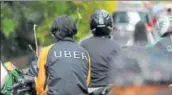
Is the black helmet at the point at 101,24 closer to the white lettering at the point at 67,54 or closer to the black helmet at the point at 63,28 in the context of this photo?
the black helmet at the point at 63,28

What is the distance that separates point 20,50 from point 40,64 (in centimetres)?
1030

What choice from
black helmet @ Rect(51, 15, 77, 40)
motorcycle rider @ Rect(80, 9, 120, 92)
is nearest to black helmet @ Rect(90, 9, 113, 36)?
motorcycle rider @ Rect(80, 9, 120, 92)

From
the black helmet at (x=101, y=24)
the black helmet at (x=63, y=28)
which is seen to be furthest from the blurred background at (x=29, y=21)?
the black helmet at (x=63, y=28)

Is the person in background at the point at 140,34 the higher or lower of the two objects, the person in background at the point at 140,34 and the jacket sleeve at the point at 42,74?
the lower

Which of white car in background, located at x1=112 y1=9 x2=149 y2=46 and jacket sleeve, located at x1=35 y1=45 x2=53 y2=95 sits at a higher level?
jacket sleeve, located at x1=35 y1=45 x2=53 y2=95

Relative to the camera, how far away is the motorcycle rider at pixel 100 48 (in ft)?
25.2

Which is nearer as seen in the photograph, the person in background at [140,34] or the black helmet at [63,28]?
the black helmet at [63,28]

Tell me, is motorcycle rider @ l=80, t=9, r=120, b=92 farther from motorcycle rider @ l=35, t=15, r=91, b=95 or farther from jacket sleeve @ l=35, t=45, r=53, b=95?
jacket sleeve @ l=35, t=45, r=53, b=95

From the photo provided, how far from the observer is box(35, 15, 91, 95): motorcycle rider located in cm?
664

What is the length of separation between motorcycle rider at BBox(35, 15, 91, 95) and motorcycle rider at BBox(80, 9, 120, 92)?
846mm

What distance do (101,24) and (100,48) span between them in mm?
321

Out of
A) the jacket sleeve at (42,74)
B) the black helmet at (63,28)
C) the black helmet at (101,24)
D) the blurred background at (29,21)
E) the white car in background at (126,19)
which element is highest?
the black helmet at (63,28)

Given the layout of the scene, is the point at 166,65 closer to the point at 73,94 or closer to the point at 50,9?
the point at 73,94

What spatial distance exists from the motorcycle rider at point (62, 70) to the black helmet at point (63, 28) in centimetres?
12
